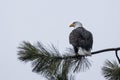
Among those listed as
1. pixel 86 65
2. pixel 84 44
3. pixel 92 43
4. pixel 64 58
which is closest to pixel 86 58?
pixel 86 65

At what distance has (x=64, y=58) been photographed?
328 cm

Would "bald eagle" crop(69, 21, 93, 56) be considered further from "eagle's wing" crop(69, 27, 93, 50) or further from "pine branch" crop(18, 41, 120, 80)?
"pine branch" crop(18, 41, 120, 80)

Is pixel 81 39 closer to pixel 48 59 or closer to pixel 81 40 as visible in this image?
pixel 81 40

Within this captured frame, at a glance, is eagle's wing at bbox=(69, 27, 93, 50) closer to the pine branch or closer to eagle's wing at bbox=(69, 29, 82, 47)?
eagle's wing at bbox=(69, 29, 82, 47)

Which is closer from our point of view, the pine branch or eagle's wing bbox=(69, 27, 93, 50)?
the pine branch

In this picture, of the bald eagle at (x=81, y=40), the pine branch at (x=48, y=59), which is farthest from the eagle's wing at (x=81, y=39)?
the pine branch at (x=48, y=59)

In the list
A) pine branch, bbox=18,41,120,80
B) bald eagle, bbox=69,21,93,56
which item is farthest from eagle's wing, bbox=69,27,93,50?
pine branch, bbox=18,41,120,80

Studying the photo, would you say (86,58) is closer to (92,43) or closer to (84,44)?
(84,44)

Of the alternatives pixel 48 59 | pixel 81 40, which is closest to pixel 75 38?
pixel 81 40

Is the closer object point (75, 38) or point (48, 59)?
point (48, 59)

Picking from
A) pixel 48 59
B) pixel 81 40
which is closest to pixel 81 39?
pixel 81 40

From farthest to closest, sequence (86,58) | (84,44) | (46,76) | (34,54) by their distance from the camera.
Result: (84,44)
(86,58)
(34,54)
(46,76)

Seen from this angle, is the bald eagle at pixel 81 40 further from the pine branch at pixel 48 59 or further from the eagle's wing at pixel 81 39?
the pine branch at pixel 48 59

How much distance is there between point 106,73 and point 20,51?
0.87 m
